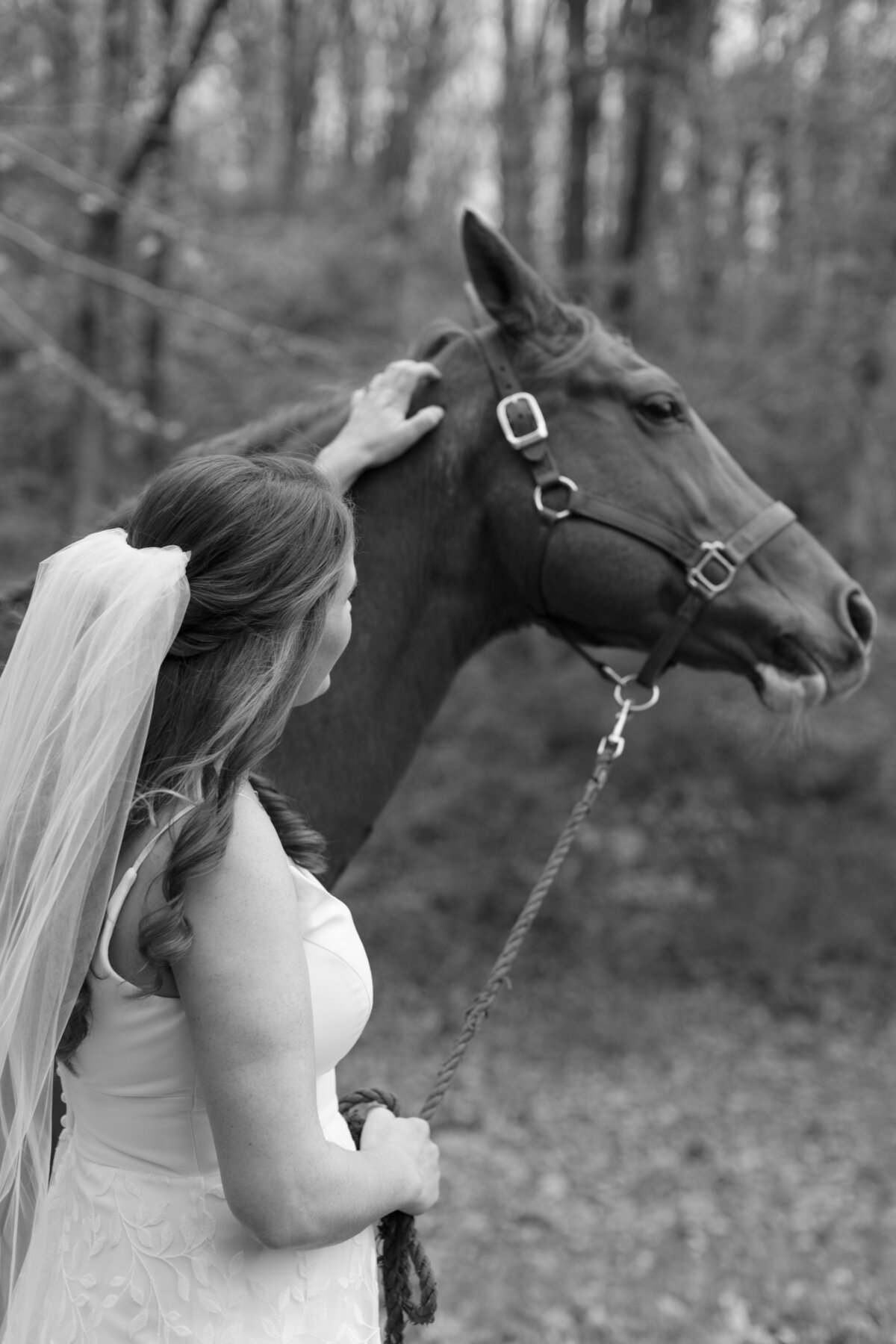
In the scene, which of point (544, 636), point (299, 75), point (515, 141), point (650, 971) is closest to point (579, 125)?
point (515, 141)

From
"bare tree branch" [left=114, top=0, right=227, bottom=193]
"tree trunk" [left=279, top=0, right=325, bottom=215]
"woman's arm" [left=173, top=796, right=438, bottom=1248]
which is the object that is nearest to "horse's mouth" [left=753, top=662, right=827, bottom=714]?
"woman's arm" [left=173, top=796, right=438, bottom=1248]

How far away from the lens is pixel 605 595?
2711mm

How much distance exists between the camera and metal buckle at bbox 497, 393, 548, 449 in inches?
104

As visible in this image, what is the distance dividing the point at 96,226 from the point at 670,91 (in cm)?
554

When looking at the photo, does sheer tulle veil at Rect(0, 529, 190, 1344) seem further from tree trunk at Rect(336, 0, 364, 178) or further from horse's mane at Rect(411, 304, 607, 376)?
tree trunk at Rect(336, 0, 364, 178)

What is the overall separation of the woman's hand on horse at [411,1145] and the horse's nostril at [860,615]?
166cm

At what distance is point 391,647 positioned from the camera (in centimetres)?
255

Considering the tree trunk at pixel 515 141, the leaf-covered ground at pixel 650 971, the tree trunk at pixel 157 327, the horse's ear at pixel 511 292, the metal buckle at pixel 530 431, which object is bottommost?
the leaf-covered ground at pixel 650 971

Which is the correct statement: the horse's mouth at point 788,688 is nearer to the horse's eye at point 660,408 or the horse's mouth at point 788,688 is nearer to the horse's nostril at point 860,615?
the horse's nostril at point 860,615

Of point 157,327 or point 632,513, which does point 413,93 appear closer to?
point 157,327

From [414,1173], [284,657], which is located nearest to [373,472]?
[284,657]

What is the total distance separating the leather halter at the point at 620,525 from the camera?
2639mm

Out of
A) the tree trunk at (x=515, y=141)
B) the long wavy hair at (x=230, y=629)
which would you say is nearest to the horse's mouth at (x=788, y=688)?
the long wavy hair at (x=230, y=629)

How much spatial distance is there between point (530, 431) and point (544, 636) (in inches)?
257
